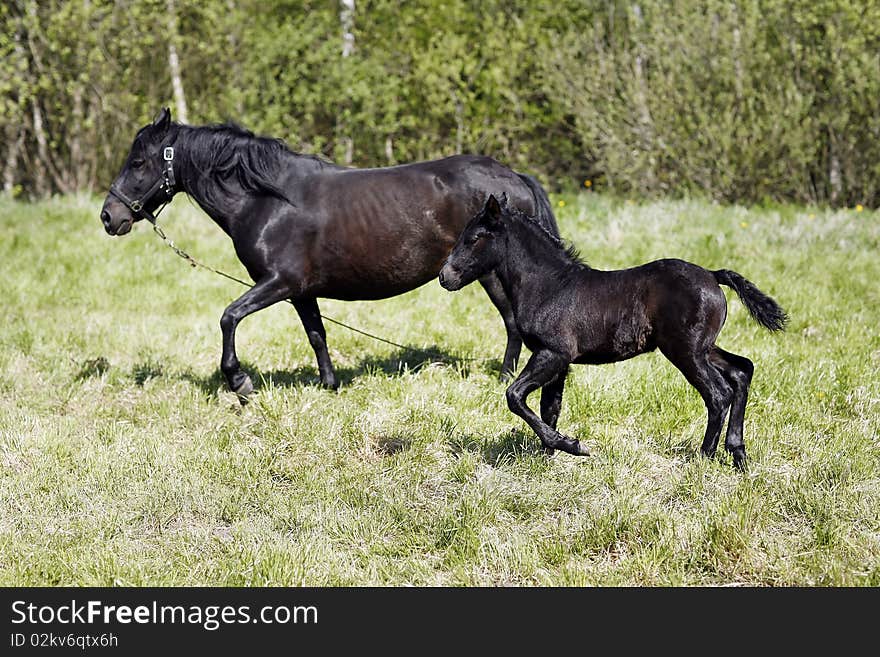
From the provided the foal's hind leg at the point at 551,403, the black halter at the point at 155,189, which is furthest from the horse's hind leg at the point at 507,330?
the black halter at the point at 155,189

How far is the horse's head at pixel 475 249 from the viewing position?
500cm

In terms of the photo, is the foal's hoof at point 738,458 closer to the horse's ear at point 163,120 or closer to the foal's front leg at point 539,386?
the foal's front leg at point 539,386

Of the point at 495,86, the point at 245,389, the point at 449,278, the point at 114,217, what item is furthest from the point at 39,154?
the point at 449,278

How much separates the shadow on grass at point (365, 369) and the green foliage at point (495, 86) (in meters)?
8.46

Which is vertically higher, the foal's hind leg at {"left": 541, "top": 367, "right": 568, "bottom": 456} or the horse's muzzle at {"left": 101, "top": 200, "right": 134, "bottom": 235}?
the horse's muzzle at {"left": 101, "top": 200, "right": 134, "bottom": 235}

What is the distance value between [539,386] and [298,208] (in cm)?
251

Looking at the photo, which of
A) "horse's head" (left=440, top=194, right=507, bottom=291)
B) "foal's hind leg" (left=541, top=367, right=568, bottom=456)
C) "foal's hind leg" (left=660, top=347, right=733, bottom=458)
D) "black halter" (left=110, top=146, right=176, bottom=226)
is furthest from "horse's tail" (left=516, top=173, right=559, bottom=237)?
"black halter" (left=110, top=146, right=176, bottom=226)

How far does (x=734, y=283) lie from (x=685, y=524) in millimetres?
1233

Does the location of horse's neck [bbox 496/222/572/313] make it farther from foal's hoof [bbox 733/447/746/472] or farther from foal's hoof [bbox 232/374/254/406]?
foal's hoof [bbox 232/374/254/406]

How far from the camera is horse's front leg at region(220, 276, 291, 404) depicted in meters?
6.41

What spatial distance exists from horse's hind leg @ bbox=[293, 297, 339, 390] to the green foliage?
363 inches

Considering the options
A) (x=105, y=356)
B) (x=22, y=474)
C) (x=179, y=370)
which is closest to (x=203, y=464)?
(x=22, y=474)

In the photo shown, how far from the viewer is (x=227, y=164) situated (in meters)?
6.57

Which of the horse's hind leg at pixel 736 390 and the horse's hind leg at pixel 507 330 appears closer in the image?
the horse's hind leg at pixel 736 390
